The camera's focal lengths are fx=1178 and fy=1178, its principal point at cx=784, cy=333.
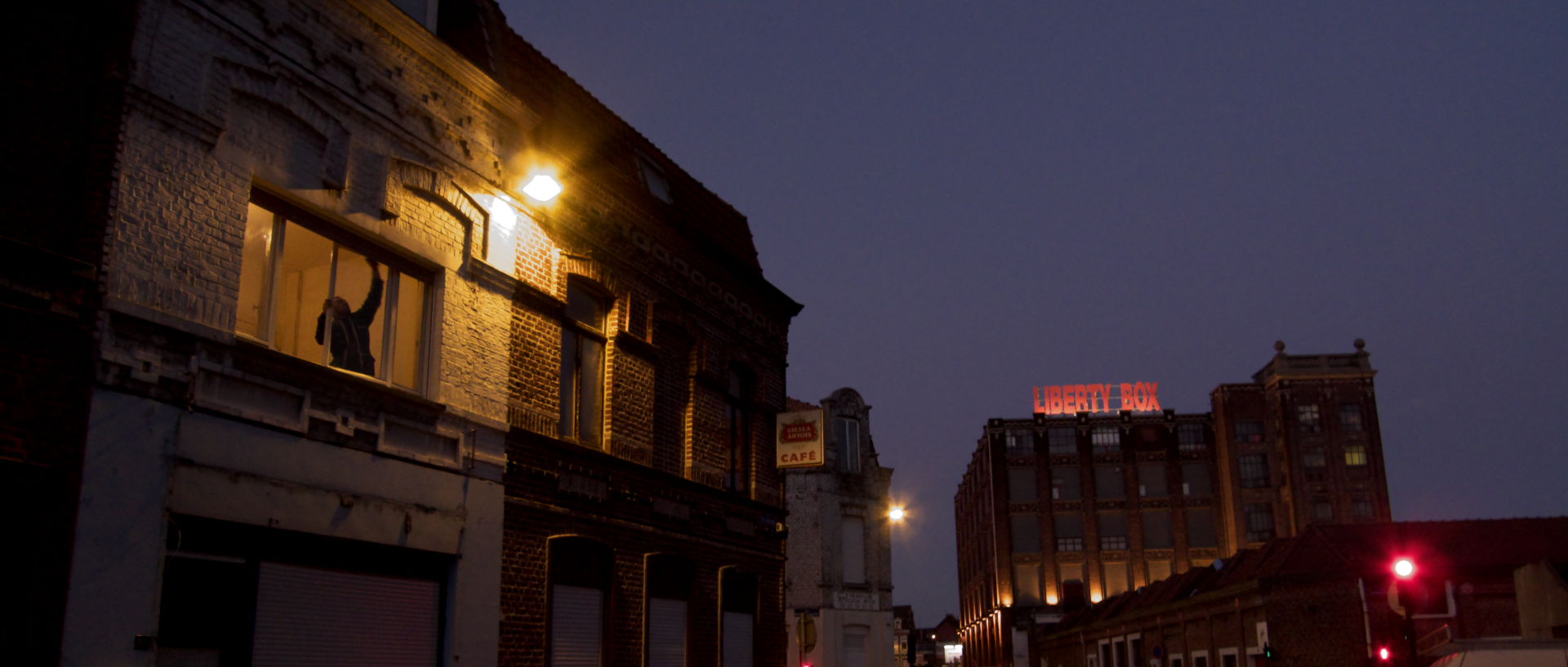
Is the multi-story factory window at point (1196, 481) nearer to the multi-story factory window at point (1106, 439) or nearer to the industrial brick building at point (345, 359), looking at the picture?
the multi-story factory window at point (1106, 439)

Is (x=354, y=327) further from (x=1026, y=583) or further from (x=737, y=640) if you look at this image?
(x=1026, y=583)

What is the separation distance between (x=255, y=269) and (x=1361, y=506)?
91441 millimetres

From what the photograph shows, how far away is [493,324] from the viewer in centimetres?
1406

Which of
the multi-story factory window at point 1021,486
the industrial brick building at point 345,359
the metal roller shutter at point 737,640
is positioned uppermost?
the multi-story factory window at point 1021,486

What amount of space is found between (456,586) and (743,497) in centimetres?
755

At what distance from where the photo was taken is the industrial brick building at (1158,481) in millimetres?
89000

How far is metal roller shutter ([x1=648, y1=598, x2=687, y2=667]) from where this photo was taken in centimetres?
1686

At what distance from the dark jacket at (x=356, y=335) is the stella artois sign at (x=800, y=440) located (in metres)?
9.42

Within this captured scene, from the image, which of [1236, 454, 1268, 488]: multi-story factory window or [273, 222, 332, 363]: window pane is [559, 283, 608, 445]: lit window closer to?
[273, 222, 332, 363]: window pane

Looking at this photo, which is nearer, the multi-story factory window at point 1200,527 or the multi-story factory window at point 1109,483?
the multi-story factory window at point 1200,527

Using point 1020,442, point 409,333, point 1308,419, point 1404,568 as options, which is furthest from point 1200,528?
point 409,333

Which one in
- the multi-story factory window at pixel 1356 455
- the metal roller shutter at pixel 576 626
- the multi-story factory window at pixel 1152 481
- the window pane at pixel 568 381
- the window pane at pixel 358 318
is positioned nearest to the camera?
the window pane at pixel 358 318

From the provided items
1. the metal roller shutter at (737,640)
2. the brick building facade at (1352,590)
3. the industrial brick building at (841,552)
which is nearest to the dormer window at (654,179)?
the metal roller shutter at (737,640)

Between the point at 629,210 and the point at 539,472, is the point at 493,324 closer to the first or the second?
the point at 539,472
